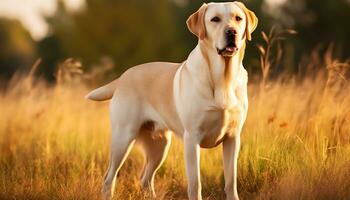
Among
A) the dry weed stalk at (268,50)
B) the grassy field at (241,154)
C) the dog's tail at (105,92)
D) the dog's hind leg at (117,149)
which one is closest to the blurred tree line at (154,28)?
the grassy field at (241,154)

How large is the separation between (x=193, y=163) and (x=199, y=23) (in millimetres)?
1062

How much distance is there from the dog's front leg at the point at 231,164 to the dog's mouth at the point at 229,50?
0.70 meters

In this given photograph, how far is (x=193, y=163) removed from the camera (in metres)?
5.27

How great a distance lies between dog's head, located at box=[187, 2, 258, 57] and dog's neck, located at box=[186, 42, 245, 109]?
0.32ft

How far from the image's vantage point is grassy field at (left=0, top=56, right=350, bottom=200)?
5.43 m

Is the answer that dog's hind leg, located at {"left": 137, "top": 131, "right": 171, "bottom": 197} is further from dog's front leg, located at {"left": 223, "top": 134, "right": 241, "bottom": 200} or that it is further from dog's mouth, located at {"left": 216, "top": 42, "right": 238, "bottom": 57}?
dog's mouth, located at {"left": 216, "top": 42, "right": 238, "bottom": 57}

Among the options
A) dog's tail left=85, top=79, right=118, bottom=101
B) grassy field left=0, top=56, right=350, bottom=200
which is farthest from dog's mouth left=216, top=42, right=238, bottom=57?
dog's tail left=85, top=79, right=118, bottom=101

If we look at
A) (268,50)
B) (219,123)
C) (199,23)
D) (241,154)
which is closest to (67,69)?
(268,50)

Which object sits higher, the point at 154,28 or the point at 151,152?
the point at 154,28

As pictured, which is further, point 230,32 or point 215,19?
point 215,19

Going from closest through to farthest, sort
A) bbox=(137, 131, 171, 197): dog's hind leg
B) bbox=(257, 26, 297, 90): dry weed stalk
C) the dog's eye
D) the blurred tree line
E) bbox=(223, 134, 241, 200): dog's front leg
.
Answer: the dog's eye → bbox=(223, 134, 241, 200): dog's front leg → bbox=(137, 131, 171, 197): dog's hind leg → bbox=(257, 26, 297, 90): dry weed stalk → the blurred tree line

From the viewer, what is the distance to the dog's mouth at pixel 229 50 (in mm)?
4977

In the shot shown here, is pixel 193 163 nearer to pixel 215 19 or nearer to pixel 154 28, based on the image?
pixel 215 19

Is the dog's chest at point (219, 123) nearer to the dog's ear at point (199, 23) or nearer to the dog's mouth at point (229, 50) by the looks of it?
the dog's mouth at point (229, 50)
